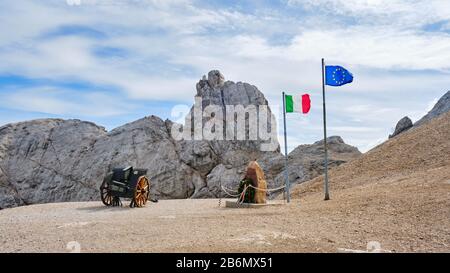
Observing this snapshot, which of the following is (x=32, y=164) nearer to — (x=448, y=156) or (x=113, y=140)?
(x=113, y=140)

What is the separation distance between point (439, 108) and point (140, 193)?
35.9 meters

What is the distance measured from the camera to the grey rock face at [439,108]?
43.4m

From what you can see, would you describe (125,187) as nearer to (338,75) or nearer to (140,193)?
(140,193)

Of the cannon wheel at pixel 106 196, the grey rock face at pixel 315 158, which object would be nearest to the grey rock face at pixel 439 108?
the grey rock face at pixel 315 158

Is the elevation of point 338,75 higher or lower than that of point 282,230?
higher

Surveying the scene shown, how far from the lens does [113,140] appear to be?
1991 inches

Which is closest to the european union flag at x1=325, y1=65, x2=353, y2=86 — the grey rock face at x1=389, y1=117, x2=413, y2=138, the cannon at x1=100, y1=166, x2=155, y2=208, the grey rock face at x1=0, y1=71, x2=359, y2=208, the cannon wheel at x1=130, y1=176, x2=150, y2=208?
the cannon at x1=100, y1=166, x2=155, y2=208

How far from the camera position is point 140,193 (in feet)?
64.5

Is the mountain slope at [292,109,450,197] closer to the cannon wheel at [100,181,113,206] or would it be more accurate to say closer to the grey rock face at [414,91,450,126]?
the cannon wheel at [100,181,113,206]

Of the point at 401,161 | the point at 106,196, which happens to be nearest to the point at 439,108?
the point at 401,161

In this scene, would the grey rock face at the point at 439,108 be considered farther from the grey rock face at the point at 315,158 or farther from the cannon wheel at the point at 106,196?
the cannon wheel at the point at 106,196

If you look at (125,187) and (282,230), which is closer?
(282,230)

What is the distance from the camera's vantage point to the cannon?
749 inches
